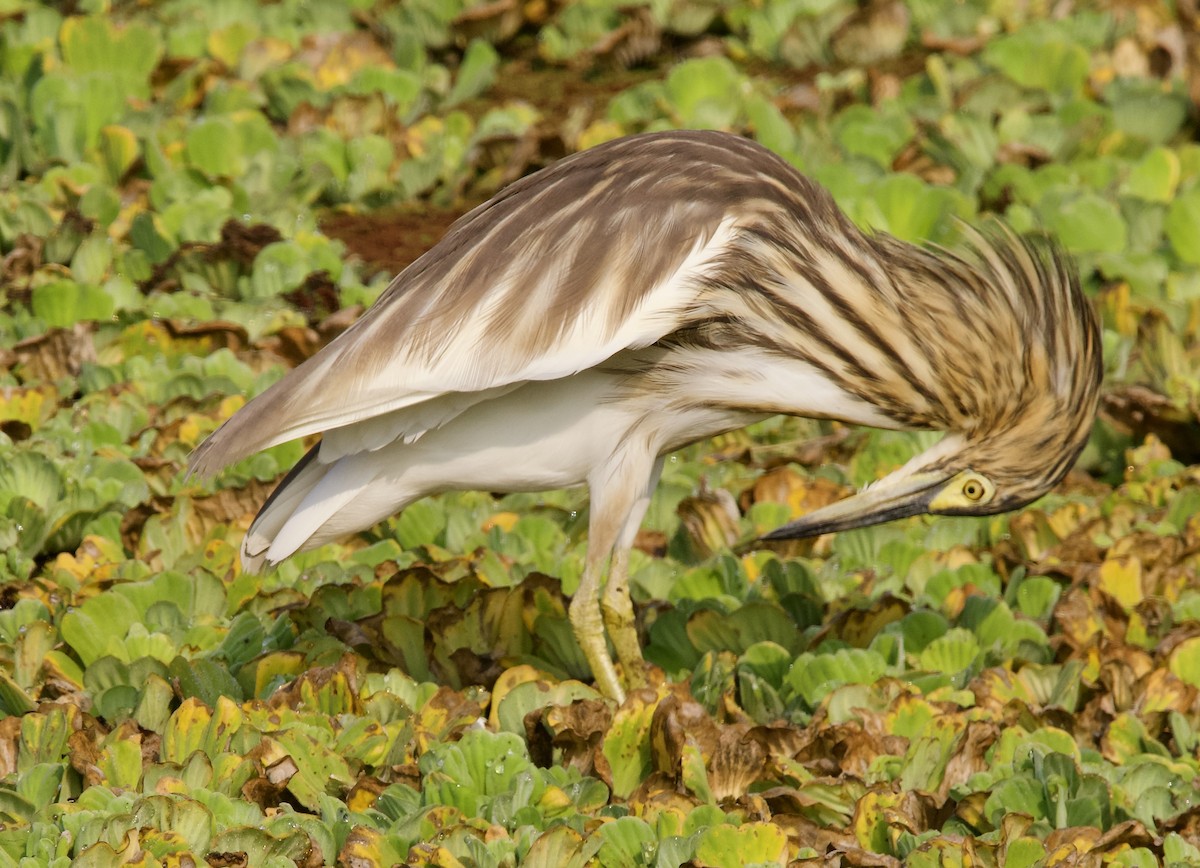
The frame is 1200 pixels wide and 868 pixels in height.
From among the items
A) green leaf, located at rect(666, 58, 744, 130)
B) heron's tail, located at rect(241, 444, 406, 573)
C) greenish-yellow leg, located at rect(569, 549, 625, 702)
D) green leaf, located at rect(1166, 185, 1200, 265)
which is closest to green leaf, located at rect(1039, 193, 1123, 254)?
green leaf, located at rect(1166, 185, 1200, 265)

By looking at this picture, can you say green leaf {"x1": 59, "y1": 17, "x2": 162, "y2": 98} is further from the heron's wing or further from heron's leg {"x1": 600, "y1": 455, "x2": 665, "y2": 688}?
heron's leg {"x1": 600, "y1": 455, "x2": 665, "y2": 688}

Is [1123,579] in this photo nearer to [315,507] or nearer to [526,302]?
[526,302]

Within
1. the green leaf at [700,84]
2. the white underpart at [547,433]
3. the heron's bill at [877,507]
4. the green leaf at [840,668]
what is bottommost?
the green leaf at [840,668]

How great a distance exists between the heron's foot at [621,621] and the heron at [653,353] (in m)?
0.10

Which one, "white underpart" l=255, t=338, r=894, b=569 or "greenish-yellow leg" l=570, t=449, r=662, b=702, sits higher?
"white underpart" l=255, t=338, r=894, b=569

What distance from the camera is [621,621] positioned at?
499 centimetres

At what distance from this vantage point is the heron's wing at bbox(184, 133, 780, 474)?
14.1 feet

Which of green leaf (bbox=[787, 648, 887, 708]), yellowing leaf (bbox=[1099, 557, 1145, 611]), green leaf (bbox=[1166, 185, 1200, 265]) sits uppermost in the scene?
green leaf (bbox=[1166, 185, 1200, 265])

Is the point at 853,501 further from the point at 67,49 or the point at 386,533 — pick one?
the point at 67,49

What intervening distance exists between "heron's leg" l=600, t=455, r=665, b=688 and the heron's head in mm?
795

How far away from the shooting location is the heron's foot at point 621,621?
4.99m

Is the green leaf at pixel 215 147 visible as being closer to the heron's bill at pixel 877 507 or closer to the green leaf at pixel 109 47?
the green leaf at pixel 109 47

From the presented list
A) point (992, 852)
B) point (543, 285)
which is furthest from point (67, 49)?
point (992, 852)

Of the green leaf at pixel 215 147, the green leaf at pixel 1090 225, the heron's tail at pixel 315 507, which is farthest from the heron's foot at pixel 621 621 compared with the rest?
the green leaf at pixel 215 147
